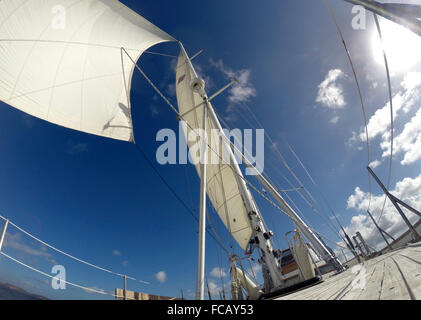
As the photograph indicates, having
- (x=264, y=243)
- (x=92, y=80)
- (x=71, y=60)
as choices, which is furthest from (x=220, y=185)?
(x=71, y=60)

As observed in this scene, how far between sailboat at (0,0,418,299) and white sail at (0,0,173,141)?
25mm

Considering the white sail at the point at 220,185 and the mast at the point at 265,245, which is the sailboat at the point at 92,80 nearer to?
the mast at the point at 265,245

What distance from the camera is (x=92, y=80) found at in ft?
26.1

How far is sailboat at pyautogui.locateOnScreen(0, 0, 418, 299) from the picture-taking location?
19.2ft

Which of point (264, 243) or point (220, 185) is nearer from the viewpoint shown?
point (264, 243)

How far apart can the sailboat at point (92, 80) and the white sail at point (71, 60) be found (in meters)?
0.03

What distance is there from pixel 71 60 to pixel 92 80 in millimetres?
952

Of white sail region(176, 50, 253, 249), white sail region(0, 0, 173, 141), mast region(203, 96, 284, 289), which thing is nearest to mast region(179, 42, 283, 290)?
mast region(203, 96, 284, 289)

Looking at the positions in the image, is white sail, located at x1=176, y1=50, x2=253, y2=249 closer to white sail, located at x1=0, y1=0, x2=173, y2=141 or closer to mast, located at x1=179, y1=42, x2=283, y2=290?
white sail, located at x1=0, y1=0, x2=173, y2=141

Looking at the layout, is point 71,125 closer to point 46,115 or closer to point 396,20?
point 46,115

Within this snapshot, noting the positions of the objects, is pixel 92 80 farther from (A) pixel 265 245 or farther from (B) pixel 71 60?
(A) pixel 265 245

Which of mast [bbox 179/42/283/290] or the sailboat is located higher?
the sailboat
